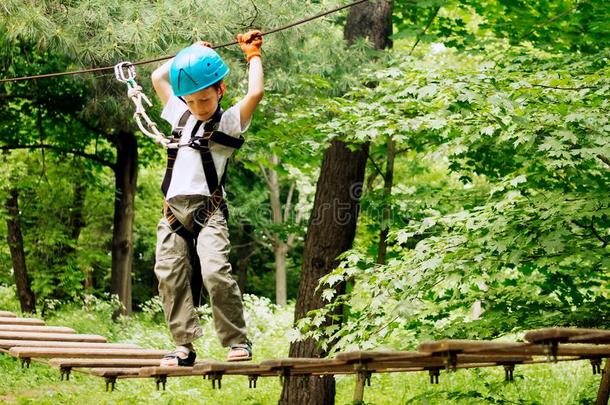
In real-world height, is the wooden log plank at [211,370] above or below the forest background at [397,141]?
below

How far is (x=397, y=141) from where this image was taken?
8.22m

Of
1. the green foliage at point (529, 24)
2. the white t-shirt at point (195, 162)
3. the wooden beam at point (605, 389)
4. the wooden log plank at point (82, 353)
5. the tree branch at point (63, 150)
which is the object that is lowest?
the wooden beam at point (605, 389)

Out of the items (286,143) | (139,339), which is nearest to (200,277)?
(286,143)

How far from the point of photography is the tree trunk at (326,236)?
7.08 meters

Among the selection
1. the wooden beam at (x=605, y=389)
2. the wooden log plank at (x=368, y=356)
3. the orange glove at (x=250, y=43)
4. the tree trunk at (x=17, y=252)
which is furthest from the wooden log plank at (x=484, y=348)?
the tree trunk at (x=17, y=252)

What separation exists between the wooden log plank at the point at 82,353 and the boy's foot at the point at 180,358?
1.51 feet

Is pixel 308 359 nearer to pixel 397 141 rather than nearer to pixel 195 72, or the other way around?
pixel 195 72

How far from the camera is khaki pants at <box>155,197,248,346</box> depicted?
364 centimetres

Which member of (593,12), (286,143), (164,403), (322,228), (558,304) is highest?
(593,12)

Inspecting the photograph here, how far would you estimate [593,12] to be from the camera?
22.1ft

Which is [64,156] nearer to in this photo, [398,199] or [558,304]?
[398,199]

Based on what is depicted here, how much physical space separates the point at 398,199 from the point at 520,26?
2137 mm

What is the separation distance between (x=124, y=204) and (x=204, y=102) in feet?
27.3

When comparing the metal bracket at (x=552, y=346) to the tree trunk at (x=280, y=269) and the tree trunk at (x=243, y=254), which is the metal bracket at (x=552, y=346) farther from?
the tree trunk at (x=243, y=254)
